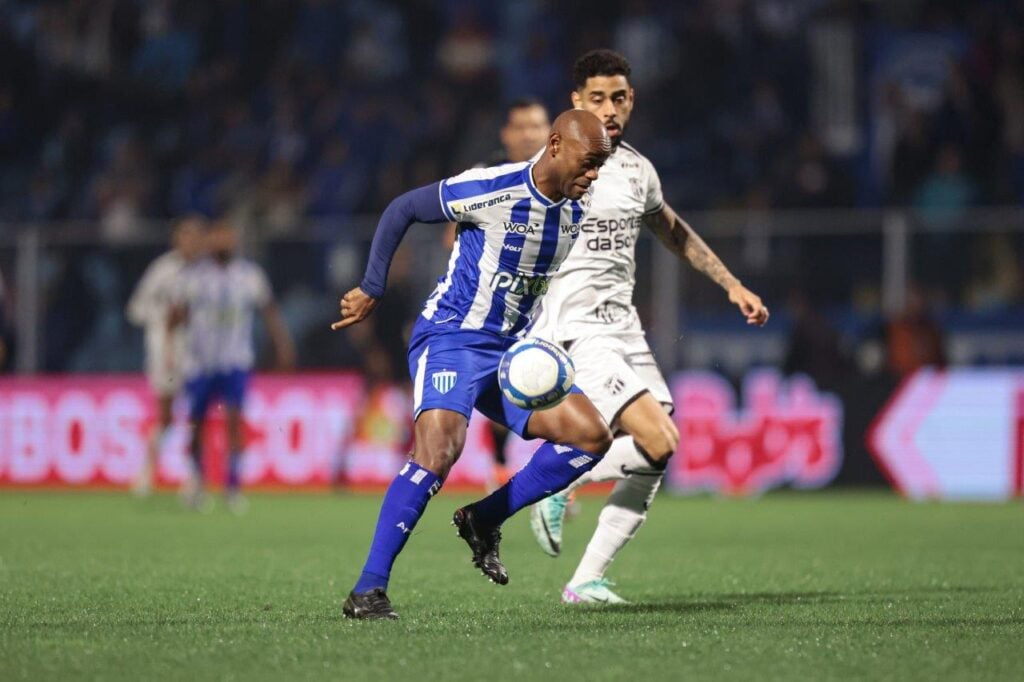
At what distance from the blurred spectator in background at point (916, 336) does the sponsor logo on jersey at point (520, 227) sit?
9.53 m

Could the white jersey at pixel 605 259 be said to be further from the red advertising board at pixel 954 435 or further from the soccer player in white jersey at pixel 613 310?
the red advertising board at pixel 954 435

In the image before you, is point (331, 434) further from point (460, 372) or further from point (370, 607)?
point (370, 607)

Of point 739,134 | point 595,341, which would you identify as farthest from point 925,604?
point 739,134

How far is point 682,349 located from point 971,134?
425 cm

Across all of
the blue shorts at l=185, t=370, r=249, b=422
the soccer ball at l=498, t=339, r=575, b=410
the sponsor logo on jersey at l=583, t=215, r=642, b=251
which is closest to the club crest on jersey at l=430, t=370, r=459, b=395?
the soccer ball at l=498, t=339, r=575, b=410

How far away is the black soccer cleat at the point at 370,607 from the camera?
619 cm

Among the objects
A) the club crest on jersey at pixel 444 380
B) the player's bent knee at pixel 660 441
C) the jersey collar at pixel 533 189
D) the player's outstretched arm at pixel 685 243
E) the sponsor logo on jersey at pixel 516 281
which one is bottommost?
the player's bent knee at pixel 660 441

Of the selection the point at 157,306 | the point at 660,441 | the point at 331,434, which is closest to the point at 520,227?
the point at 660,441

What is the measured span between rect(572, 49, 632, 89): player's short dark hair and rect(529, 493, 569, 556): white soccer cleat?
1.84 m

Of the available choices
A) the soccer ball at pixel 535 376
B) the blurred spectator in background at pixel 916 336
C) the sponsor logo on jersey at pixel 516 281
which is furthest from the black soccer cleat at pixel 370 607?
the blurred spectator in background at pixel 916 336

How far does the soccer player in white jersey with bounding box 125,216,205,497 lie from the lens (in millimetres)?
15117

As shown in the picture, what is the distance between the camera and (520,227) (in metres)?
6.54

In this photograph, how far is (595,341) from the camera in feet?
24.4

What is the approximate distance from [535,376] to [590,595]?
111 centimetres
